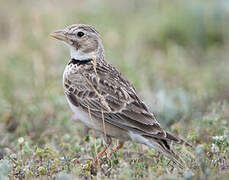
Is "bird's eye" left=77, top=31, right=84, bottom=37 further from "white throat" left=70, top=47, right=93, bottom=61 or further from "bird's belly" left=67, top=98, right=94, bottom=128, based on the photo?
"bird's belly" left=67, top=98, right=94, bottom=128

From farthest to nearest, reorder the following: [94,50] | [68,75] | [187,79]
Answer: [187,79] → [94,50] → [68,75]

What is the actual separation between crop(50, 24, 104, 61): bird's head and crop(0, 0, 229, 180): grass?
111cm

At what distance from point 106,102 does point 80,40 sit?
1.15 meters

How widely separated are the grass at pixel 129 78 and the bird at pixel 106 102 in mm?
286

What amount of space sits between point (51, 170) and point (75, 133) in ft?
5.55

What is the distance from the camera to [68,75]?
620 cm

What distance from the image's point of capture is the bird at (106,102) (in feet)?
17.9

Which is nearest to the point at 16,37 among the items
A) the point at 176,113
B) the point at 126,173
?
the point at 176,113

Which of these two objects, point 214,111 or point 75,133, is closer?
point 214,111

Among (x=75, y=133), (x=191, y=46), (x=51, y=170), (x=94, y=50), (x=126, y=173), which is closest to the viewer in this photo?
(x=126, y=173)

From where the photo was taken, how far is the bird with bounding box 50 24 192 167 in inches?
215

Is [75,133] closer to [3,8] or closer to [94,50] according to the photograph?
[94,50]

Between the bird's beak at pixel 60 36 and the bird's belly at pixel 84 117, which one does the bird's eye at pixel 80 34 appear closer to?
the bird's beak at pixel 60 36

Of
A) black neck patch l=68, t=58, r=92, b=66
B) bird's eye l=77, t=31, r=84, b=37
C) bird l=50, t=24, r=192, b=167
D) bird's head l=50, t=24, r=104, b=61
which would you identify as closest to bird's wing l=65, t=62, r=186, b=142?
bird l=50, t=24, r=192, b=167
